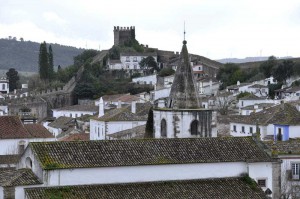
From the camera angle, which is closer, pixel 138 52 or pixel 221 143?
pixel 221 143

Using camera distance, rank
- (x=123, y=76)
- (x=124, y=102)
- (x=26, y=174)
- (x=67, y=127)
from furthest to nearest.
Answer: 1. (x=123, y=76)
2. (x=124, y=102)
3. (x=67, y=127)
4. (x=26, y=174)

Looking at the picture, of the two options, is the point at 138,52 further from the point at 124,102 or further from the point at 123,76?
the point at 124,102

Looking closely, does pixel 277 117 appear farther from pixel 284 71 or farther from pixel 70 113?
pixel 284 71

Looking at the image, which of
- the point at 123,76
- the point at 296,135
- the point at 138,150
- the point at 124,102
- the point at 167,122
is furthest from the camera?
the point at 123,76

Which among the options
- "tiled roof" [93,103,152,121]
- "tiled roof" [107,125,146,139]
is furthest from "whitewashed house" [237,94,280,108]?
"tiled roof" [107,125,146,139]

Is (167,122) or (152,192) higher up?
(167,122)

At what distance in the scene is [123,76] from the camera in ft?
369

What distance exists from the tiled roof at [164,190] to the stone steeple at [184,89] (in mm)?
5496

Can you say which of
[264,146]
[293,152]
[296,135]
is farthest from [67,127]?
[264,146]

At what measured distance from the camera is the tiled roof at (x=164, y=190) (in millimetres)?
25000

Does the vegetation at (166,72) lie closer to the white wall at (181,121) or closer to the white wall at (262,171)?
the white wall at (181,121)

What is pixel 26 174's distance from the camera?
25.7 meters

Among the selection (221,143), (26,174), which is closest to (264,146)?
(221,143)

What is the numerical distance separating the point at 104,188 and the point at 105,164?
2.90 feet
